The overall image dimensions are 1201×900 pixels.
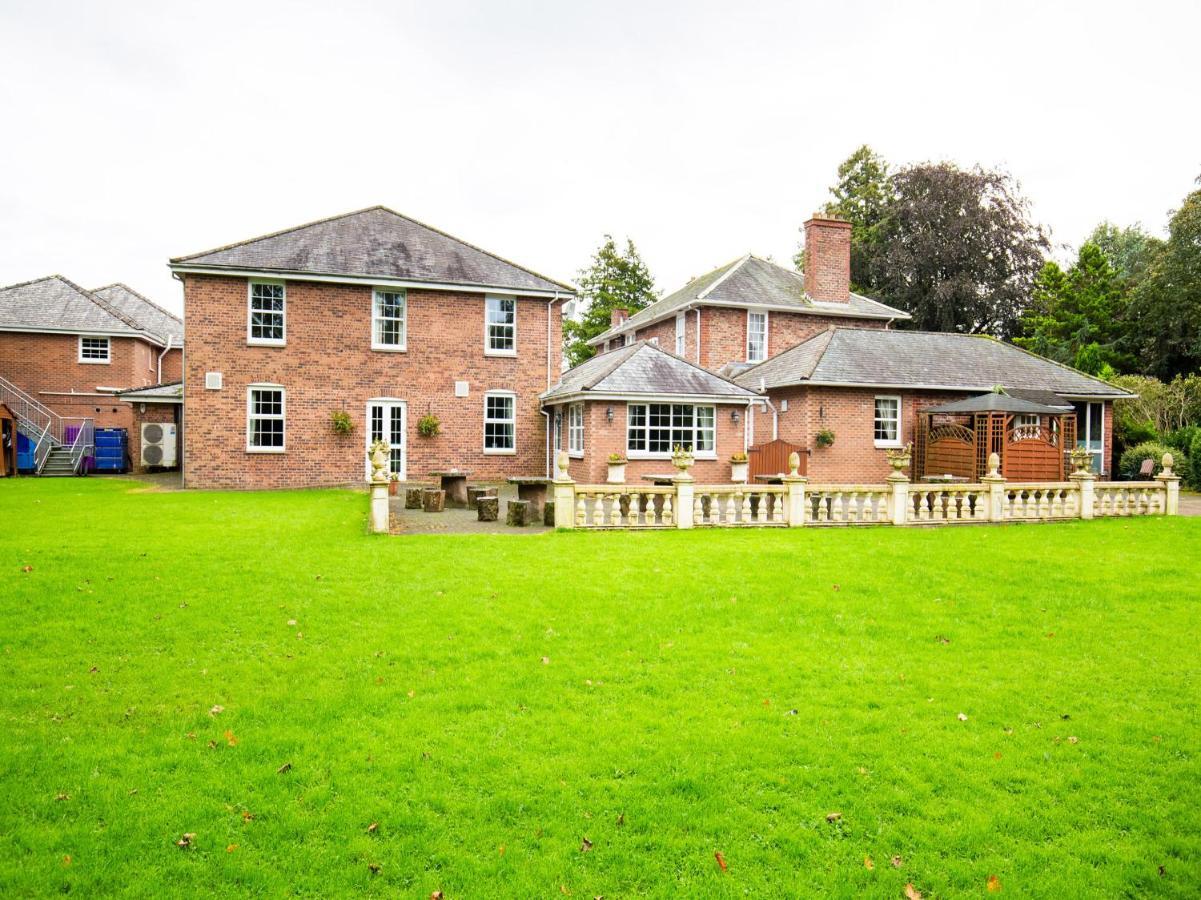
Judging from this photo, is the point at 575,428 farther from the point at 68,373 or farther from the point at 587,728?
the point at 68,373

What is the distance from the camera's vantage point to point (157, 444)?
98.4ft

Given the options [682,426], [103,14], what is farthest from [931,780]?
[682,426]

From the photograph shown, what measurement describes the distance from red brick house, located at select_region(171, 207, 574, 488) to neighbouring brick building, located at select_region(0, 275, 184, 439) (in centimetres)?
1216

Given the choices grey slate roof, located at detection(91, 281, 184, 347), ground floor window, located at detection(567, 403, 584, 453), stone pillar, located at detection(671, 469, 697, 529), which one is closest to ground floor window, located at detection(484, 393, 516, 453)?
ground floor window, located at detection(567, 403, 584, 453)

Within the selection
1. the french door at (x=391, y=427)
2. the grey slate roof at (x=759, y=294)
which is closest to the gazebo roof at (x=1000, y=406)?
the grey slate roof at (x=759, y=294)

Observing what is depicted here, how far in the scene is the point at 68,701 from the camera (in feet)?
19.7

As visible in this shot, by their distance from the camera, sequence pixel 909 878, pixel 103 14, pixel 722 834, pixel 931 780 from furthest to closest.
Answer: pixel 103 14 < pixel 931 780 < pixel 722 834 < pixel 909 878

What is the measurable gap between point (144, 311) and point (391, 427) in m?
22.0

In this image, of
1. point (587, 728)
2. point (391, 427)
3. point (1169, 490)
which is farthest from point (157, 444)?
point (1169, 490)

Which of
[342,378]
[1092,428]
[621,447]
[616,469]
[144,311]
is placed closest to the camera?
[616,469]

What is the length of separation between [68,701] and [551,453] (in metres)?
20.3

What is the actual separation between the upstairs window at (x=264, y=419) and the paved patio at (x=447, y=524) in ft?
22.9

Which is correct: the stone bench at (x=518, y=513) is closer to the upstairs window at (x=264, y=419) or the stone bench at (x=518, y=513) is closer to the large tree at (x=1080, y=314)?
the upstairs window at (x=264, y=419)

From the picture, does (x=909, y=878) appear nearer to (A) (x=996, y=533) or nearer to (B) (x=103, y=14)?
(A) (x=996, y=533)
